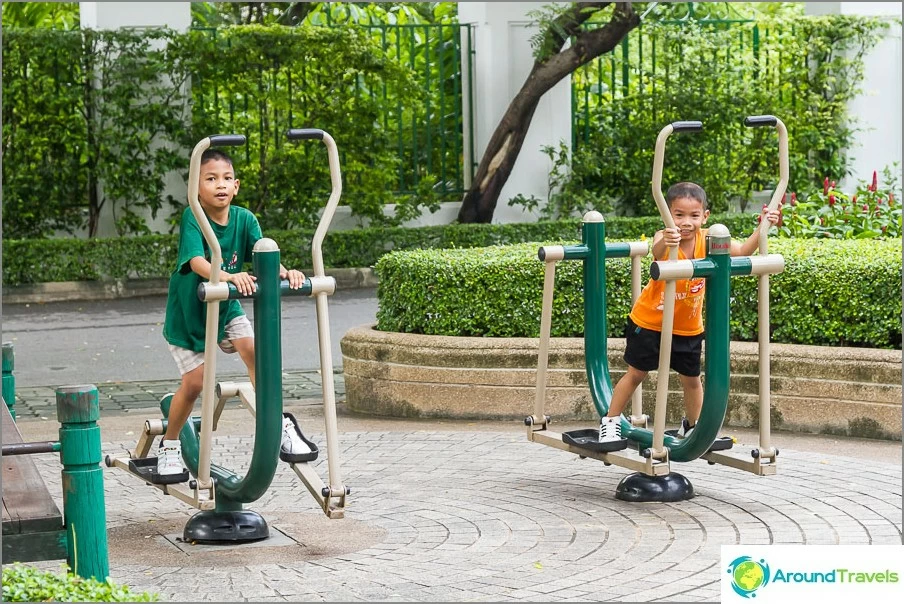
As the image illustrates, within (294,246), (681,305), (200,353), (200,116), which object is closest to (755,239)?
(681,305)

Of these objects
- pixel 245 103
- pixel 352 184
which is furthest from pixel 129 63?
pixel 352 184

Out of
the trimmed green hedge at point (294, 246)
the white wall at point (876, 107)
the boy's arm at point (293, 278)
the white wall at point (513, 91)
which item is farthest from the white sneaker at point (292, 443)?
the white wall at point (876, 107)

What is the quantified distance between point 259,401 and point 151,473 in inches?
34.8

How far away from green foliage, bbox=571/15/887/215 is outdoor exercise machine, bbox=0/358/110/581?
1226 centimetres

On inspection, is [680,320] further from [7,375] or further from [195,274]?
[7,375]

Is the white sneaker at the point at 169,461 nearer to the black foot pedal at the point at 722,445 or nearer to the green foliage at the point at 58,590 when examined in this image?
the green foliage at the point at 58,590

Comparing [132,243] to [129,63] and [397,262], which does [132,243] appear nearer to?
[129,63]

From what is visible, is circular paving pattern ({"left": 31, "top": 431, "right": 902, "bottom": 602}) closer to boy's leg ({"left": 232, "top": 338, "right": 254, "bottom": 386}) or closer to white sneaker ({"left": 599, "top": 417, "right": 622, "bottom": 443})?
white sneaker ({"left": 599, "top": 417, "right": 622, "bottom": 443})

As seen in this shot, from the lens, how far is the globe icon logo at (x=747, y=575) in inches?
159

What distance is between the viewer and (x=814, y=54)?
1689 cm

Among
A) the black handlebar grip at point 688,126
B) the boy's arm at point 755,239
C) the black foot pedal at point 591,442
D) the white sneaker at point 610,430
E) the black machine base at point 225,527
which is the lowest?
the black machine base at point 225,527

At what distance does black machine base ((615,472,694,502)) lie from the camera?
5.82 metres

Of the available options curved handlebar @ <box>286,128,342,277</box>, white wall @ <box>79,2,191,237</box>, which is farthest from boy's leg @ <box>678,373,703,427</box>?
white wall @ <box>79,2,191,237</box>

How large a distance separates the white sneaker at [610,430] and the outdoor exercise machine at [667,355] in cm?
5
